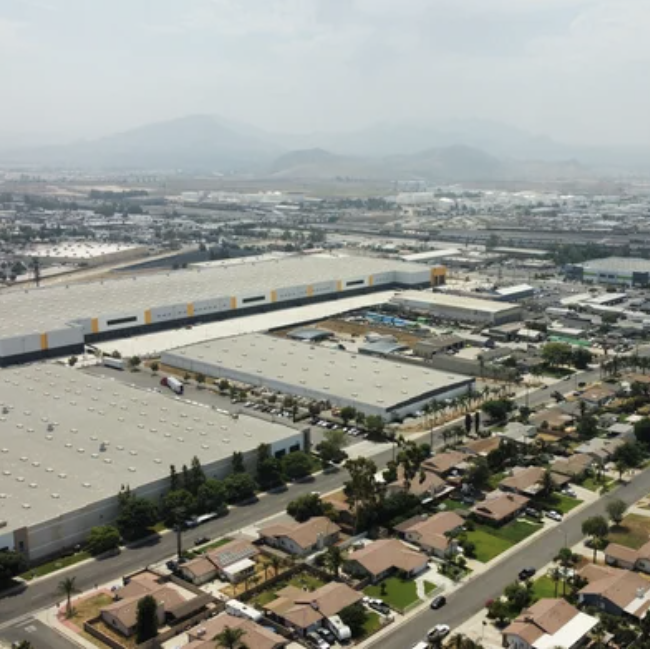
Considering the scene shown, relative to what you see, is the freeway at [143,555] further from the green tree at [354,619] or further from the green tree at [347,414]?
the green tree at [354,619]

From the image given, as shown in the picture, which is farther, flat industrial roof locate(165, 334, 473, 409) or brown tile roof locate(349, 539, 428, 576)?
flat industrial roof locate(165, 334, 473, 409)

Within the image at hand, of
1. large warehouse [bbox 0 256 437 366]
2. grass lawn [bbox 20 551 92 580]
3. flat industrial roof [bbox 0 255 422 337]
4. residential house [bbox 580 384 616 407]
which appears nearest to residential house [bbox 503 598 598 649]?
grass lawn [bbox 20 551 92 580]

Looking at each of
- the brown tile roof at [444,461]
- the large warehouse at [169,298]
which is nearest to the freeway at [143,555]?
the brown tile roof at [444,461]

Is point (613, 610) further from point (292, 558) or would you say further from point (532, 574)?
point (292, 558)

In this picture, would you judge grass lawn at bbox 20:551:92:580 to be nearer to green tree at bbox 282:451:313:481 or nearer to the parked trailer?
green tree at bbox 282:451:313:481

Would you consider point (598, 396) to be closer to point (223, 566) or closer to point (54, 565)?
point (223, 566)

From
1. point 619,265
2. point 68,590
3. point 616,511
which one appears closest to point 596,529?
point 616,511
